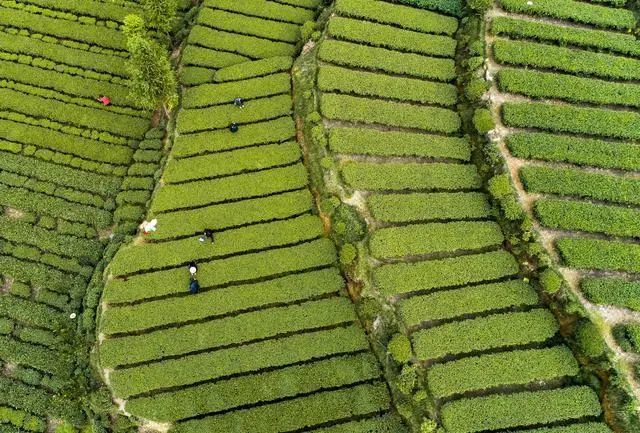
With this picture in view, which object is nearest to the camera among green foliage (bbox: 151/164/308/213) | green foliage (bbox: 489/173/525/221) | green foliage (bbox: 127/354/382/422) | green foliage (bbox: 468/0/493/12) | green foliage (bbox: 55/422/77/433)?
green foliage (bbox: 127/354/382/422)

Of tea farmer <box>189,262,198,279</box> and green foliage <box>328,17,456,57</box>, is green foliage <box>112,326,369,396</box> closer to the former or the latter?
tea farmer <box>189,262,198,279</box>

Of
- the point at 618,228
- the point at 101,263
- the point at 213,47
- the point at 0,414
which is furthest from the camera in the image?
the point at 213,47

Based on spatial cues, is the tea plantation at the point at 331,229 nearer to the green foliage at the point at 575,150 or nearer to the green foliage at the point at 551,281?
the green foliage at the point at 575,150

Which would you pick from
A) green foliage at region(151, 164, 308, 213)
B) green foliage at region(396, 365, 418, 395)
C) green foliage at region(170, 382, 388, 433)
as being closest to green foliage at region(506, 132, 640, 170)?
green foliage at region(151, 164, 308, 213)

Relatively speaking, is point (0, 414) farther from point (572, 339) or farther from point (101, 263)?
point (572, 339)

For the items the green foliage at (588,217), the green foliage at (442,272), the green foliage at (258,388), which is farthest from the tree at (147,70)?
the green foliage at (588,217)

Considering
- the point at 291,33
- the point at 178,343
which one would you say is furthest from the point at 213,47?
the point at 178,343
